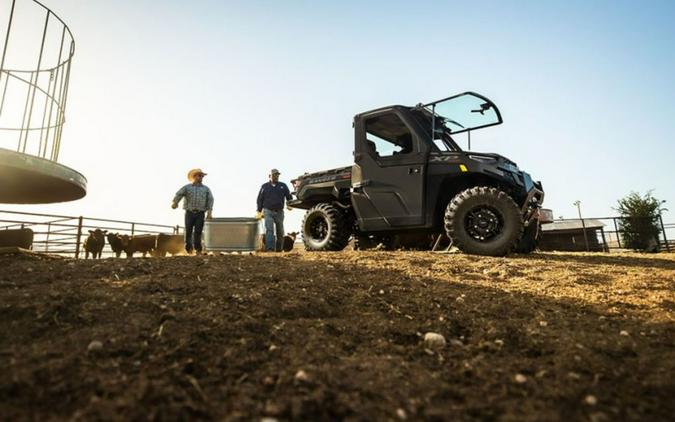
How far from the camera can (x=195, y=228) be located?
8.22 metres

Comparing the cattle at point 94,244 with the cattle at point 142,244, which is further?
the cattle at point 94,244

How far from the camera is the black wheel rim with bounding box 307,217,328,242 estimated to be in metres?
7.51

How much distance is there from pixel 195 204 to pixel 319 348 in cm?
667

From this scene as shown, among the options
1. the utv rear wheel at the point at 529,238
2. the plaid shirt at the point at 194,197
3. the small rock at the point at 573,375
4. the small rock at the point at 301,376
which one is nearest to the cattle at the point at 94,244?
the plaid shirt at the point at 194,197

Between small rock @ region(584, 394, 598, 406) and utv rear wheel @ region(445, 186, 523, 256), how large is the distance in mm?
4031

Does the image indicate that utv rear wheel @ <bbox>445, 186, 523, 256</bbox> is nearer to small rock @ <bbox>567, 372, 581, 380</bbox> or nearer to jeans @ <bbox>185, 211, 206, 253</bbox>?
small rock @ <bbox>567, 372, 581, 380</bbox>

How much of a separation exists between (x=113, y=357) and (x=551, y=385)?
2060 mm

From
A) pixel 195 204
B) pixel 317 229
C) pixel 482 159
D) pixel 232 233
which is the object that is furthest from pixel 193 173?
pixel 482 159

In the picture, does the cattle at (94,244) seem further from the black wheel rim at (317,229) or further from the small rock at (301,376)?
the small rock at (301,376)

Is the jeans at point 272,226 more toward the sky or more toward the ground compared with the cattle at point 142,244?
more toward the sky

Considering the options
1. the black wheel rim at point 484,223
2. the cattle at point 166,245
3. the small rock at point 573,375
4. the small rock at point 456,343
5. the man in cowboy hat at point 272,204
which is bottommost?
the small rock at point 573,375

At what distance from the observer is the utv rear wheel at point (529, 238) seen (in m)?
6.66

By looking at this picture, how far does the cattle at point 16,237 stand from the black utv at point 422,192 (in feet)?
15.4

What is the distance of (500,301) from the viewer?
3.14 m
